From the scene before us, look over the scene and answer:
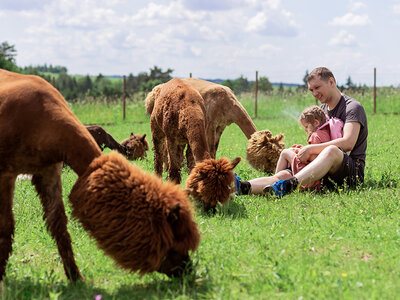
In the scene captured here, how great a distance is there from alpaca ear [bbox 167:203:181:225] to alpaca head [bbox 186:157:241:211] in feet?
6.47

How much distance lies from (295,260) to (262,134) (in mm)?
4649

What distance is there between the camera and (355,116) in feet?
19.7

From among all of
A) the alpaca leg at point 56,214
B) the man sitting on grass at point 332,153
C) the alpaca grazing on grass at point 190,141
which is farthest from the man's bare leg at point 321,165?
the alpaca leg at point 56,214

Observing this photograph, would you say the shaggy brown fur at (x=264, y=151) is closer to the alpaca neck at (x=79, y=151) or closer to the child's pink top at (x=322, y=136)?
the child's pink top at (x=322, y=136)

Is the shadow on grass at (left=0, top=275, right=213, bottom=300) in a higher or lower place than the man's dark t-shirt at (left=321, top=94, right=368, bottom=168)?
lower

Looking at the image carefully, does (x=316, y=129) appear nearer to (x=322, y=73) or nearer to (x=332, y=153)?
(x=332, y=153)

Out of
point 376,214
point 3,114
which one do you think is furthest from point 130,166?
point 376,214

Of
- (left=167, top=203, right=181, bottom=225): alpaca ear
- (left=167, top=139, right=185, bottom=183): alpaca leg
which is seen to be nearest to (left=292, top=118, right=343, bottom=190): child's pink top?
(left=167, top=139, right=185, bottom=183): alpaca leg

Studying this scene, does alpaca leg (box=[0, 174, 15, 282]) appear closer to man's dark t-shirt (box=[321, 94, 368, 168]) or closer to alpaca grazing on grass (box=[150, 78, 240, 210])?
alpaca grazing on grass (box=[150, 78, 240, 210])

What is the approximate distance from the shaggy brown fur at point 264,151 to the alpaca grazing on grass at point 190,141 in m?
1.77

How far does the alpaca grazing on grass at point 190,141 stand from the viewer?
16.9 ft

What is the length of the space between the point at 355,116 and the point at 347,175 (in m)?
0.82

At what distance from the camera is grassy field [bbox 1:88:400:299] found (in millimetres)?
3242

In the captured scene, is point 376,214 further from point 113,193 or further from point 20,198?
point 20,198
